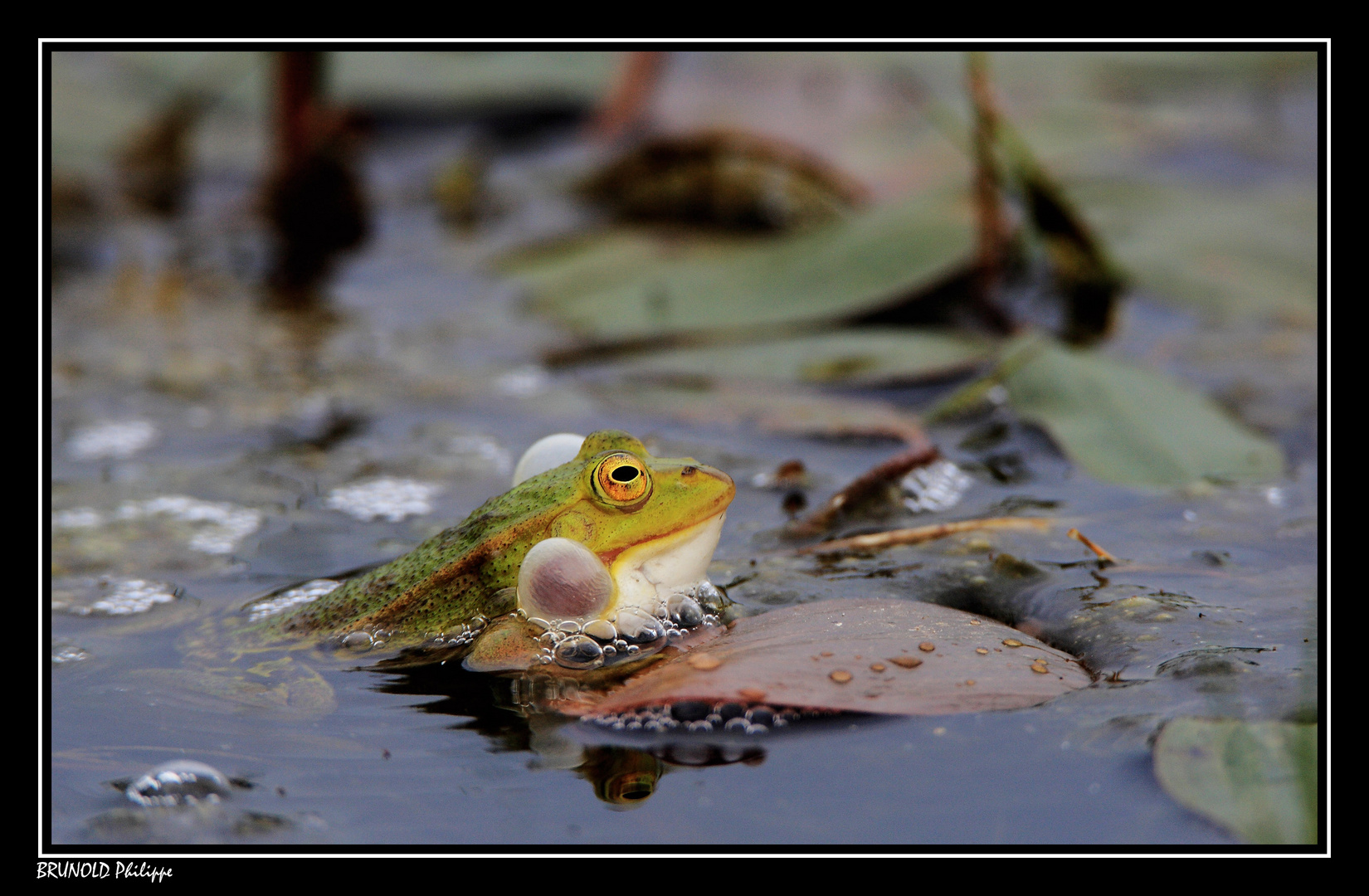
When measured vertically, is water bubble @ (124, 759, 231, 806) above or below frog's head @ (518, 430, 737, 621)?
below

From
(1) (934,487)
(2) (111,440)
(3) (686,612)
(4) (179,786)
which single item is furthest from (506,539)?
(2) (111,440)

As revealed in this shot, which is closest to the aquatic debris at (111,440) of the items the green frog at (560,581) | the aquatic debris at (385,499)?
the aquatic debris at (385,499)

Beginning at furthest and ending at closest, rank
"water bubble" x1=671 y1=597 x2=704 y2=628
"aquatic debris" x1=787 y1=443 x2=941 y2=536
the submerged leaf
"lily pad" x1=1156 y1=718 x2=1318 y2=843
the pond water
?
the submerged leaf < "aquatic debris" x1=787 y1=443 x2=941 y2=536 < "water bubble" x1=671 y1=597 x2=704 y2=628 < the pond water < "lily pad" x1=1156 y1=718 x2=1318 y2=843

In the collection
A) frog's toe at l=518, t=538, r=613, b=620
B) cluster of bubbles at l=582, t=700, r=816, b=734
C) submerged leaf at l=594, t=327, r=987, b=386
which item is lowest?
cluster of bubbles at l=582, t=700, r=816, b=734

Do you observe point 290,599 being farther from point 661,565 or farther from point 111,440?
point 111,440

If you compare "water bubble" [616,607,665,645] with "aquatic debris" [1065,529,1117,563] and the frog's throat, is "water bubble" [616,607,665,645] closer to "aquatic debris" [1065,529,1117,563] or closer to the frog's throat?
the frog's throat

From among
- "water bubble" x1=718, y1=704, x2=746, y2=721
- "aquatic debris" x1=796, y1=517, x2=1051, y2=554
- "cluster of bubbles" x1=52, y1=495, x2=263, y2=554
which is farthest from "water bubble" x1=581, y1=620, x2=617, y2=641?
"cluster of bubbles" x1=52, y1=495, x2=263, y2=554
